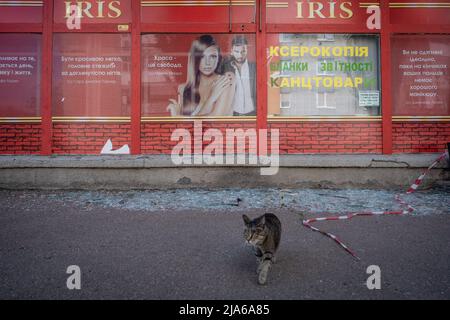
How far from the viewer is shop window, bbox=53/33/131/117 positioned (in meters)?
7.27

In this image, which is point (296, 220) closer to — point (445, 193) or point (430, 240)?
point (430, 240)

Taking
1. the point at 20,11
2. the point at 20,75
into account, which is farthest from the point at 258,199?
the point at 20,11

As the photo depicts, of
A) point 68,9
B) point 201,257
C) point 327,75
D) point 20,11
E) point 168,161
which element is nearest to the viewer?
point 201,257

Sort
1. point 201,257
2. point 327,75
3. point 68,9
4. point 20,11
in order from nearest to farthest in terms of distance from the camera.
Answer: point 201,257 → point 20,11 → point 68,9 → point 327,75

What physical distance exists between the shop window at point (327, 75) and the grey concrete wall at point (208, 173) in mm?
1155

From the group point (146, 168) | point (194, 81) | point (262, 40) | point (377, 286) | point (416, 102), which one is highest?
point (262, 40)

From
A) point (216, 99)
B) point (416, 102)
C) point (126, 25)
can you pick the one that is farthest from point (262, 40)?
point (416, 102)

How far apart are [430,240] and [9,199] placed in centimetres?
676

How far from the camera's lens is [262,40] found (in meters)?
7.29

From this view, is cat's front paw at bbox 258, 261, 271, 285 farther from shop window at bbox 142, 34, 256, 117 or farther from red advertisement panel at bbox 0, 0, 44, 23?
red advertisement panel at bbox 0, 0, 44, 23

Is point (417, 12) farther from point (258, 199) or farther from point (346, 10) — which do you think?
point (258, 199)

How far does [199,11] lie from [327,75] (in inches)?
121

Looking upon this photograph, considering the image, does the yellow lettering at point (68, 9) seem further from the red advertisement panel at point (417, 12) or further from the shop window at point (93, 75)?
the red advertisement panel at point (417, 12)

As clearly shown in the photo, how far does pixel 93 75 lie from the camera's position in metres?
7.30
